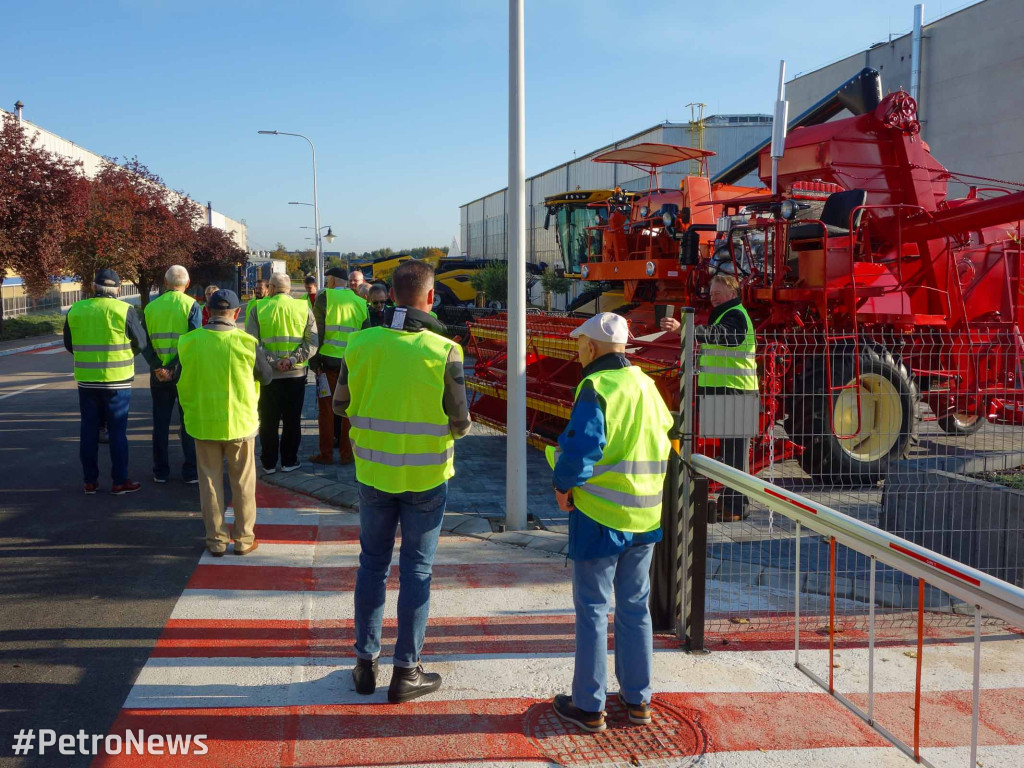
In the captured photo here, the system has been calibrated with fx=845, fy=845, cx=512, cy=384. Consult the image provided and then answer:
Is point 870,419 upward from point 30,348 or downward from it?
downward

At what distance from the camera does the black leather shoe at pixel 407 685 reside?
12.8 ft

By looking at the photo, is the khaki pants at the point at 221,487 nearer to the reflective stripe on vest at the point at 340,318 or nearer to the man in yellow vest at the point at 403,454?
the man in yellow vest at the point at 403,454

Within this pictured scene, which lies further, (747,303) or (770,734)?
(747,303)

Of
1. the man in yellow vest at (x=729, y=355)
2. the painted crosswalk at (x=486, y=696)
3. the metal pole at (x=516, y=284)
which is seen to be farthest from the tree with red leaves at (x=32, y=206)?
the man in yellow vest at (x=729, y=355)

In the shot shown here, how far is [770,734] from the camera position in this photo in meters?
3.69

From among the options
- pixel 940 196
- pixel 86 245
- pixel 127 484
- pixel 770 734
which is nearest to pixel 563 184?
pixel 86 245

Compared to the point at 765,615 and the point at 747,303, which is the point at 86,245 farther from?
the point at 765,615

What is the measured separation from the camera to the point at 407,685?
12.8 ft

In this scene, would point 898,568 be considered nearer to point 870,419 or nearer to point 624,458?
point 624,458

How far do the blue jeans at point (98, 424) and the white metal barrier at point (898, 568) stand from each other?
533 centimetres

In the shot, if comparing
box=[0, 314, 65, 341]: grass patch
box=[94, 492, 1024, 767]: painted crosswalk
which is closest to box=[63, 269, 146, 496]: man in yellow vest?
box=[94, 492, 1024, 767]: painted crosswalk

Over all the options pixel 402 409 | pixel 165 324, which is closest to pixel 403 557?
pixel 402 409

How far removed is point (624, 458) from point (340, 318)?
5.85 m

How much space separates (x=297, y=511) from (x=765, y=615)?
395 cm
